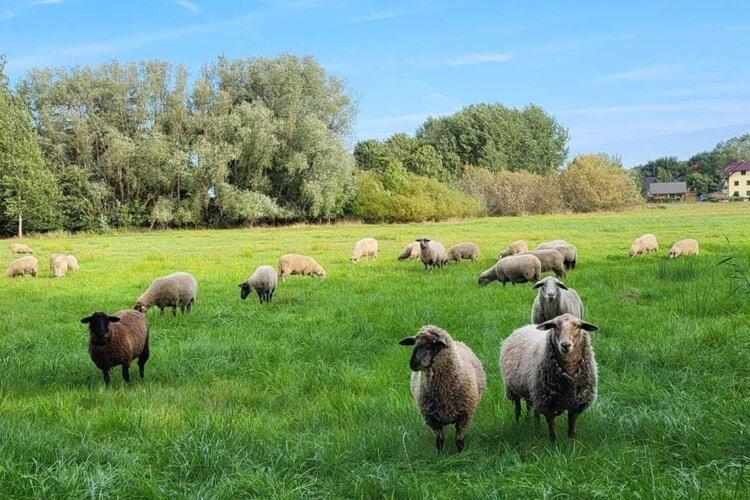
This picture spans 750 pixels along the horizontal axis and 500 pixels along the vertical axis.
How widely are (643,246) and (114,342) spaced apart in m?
20.2

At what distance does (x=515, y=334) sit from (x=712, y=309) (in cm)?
587

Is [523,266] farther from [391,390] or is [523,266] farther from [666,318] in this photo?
[391,390]

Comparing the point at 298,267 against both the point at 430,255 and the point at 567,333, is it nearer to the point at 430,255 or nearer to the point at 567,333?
the point at 430,255

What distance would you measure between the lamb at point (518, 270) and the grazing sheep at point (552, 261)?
0.90 meters

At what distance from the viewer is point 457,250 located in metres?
22.9

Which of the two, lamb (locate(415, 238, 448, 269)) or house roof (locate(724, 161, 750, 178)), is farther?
house roof (locate(724, 161, 750, 178))

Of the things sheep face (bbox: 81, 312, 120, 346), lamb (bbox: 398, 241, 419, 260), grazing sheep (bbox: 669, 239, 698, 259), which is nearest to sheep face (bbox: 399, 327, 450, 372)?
sheep face (bbox: 81, 312, 120, 346)

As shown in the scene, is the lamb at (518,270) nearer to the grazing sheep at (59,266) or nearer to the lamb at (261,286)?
the lamb at (261,286)

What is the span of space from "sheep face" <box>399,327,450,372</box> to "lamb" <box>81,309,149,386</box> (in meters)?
4.56

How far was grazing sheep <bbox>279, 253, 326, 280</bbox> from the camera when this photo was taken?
63.3ft

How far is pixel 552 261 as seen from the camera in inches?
674

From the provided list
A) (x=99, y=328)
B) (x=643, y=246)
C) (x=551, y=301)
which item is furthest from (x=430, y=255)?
(x=99, y=328)

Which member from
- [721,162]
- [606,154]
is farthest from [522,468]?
[721,162]

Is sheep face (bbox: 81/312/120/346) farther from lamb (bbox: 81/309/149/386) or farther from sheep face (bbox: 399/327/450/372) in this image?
sheep face (bbox: 399/327/450/372)
